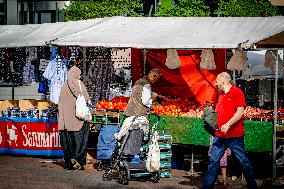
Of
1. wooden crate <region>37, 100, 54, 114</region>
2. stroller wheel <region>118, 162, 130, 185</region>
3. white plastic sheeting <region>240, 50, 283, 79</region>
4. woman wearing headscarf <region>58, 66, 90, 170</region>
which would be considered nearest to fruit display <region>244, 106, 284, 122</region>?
stroller wheel <region>118, 162, 130, 185</region>

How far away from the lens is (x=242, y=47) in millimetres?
11195

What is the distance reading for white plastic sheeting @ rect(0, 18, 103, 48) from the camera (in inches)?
552

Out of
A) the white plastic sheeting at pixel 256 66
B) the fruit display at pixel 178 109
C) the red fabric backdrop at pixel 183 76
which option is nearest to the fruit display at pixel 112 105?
the fruit display at pixel 178 109

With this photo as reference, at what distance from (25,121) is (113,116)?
7.45ft

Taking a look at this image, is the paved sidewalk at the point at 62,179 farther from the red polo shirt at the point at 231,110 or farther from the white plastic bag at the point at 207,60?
the white plastic bag at the point at 207,60

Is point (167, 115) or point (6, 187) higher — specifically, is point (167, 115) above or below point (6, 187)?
above

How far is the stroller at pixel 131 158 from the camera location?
11008 millimetres

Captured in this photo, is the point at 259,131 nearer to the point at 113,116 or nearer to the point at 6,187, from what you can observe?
the point at 113,116

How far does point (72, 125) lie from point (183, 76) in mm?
4400

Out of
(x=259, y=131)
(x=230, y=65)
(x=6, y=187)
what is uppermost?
(x=230, y=65)

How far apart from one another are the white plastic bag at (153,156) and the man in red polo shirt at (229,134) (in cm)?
138

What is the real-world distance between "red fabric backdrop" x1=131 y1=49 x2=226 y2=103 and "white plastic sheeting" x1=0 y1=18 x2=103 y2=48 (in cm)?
195

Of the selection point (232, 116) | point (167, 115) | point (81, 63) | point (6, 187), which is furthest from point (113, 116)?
point (232, 116)

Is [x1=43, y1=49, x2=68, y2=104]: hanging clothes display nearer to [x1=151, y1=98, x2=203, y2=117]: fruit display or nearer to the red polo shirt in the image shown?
[x1=151, y1=98, x2=203, y2=117]: fruit display
